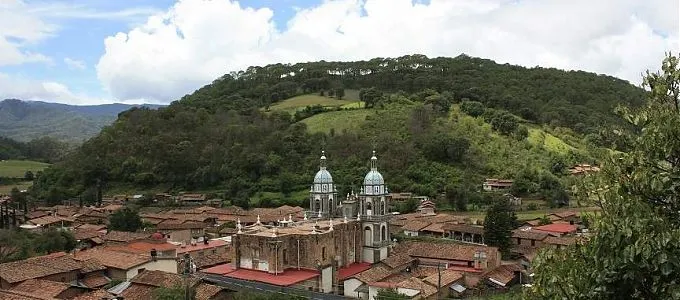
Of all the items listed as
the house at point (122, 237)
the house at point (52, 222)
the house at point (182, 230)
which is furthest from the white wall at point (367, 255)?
the house at point (52, 222)

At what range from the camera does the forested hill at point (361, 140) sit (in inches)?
2660

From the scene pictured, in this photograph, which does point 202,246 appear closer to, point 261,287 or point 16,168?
point 261,287

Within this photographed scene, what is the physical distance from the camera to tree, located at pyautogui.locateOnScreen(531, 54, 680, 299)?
A: 655 cm

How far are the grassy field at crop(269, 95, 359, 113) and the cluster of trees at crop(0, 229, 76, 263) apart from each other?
50238 millimetres

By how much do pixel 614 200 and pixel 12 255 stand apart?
38099mm

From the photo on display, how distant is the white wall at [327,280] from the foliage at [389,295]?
5.35 metres

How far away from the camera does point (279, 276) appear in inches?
1340

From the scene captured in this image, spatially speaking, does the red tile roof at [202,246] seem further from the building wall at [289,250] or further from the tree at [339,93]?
the tree at [339,93]

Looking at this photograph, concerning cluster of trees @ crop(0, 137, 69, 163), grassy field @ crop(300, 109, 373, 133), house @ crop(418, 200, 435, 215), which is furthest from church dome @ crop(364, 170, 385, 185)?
cluster of trees @ crop(0, 137, 69, 163)

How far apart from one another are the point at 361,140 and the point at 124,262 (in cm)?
4120

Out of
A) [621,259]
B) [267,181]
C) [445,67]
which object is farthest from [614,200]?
[445,67]

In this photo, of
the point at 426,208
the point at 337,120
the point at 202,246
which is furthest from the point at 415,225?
the point at 337,120

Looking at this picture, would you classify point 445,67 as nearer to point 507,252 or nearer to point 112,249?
point 507,252

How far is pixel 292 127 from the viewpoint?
78.1m
